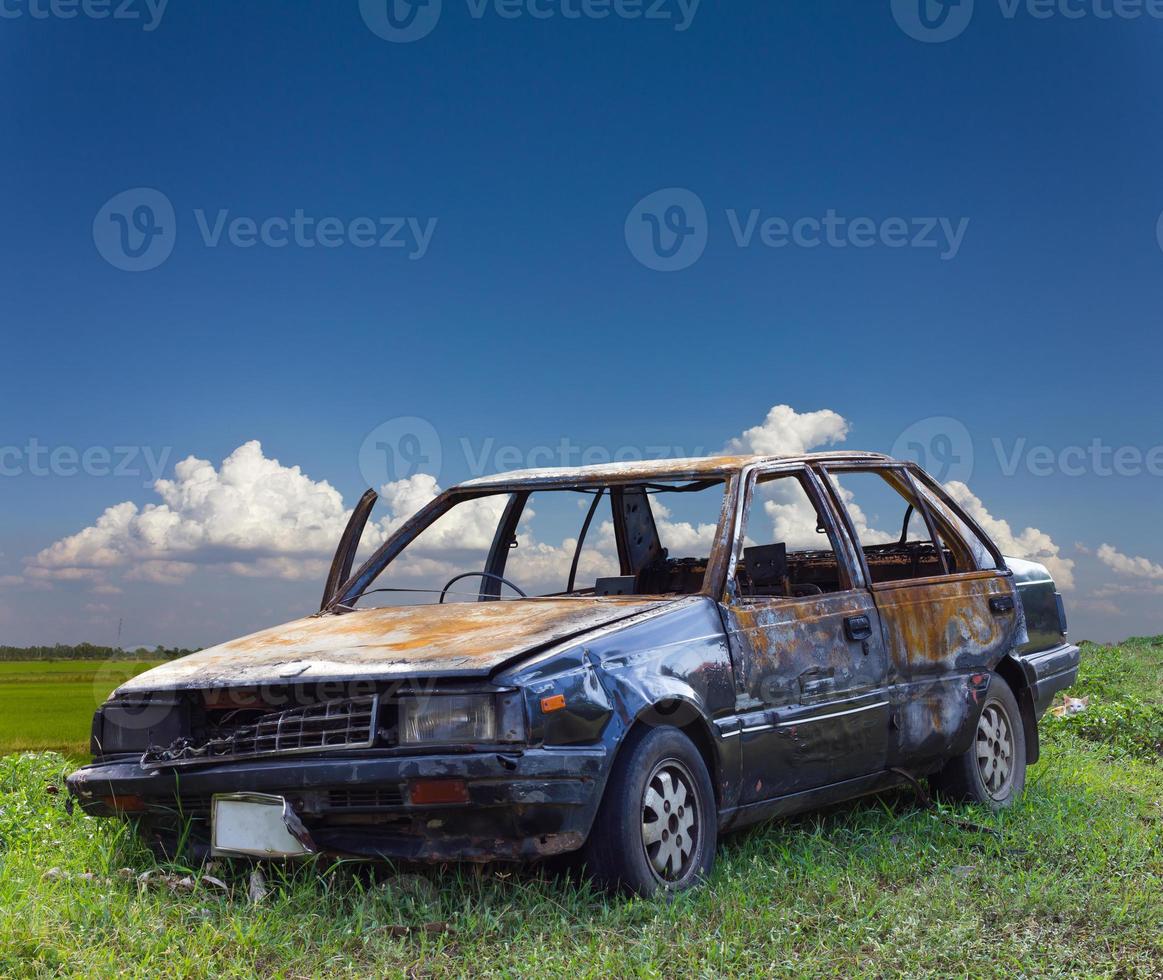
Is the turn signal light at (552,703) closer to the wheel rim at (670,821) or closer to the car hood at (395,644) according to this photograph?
the car hood at (395,644)

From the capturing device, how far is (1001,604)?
288 inches

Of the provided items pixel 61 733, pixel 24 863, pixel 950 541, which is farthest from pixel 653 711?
pixel 61 733

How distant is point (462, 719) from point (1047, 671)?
4.53 m

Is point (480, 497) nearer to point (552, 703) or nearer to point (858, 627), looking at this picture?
point (858, 627)

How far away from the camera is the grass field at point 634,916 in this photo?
13.8 ft

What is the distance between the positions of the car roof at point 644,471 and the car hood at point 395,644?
795 millimetres

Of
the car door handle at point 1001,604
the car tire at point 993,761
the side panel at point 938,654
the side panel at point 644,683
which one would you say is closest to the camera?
the side panel at point 644,683

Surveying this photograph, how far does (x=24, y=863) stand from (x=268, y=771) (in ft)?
4.97

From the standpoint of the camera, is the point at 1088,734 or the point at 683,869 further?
the point at 1088,734

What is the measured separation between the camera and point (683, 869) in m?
4.83

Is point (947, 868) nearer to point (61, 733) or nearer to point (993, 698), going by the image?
point (993, 698)

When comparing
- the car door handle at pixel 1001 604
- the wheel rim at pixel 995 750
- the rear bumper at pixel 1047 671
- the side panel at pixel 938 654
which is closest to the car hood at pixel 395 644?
the side panel at pixel 938 654

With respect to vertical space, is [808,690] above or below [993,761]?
above

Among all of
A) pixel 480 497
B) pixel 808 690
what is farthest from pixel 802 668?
pixel 480 497
